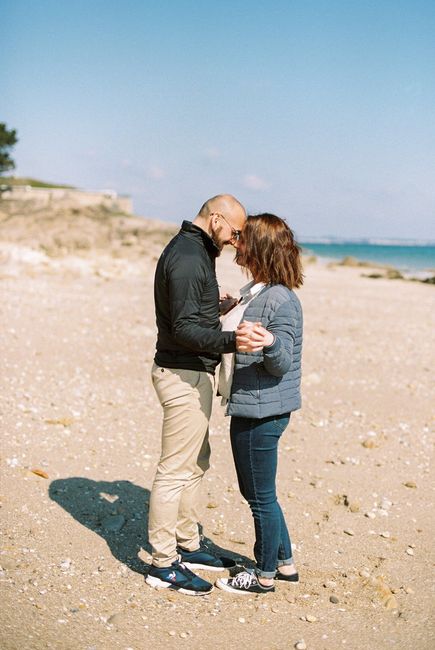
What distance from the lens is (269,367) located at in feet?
13.5

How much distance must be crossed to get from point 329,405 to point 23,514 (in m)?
4.82

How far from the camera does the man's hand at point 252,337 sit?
13.1ft

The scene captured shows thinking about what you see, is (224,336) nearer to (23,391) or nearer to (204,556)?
(204,556)

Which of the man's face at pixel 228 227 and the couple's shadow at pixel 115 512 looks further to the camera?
the couple's shadow at pixel 115 512

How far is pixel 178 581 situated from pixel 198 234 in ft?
7.47

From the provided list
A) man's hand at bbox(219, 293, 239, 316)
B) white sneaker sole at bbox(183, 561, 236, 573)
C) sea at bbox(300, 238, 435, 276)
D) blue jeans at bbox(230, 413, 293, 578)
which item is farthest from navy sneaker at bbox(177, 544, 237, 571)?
sea at bbox(300, 238, 435, 276)

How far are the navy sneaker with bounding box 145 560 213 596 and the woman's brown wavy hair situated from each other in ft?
6.67

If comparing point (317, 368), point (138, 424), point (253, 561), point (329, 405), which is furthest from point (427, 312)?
point (253, 561)

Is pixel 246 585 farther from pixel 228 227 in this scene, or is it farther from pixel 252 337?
pixel 228 227

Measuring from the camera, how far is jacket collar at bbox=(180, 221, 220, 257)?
4.38 m

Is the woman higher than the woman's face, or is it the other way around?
the woman's face

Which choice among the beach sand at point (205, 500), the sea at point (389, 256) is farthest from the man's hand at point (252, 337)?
the sea at point (389, 256)

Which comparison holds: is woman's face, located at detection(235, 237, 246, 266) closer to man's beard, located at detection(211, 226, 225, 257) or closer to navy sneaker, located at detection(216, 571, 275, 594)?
man's beard, located at detection(211, 226, 225, 257)

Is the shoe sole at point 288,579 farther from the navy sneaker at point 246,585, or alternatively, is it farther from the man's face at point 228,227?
the man's face at point 228,227
